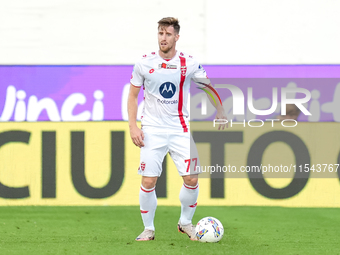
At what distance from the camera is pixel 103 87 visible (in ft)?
21.9

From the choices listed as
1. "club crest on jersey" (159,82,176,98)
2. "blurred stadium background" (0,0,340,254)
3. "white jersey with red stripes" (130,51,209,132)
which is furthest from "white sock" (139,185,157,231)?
"blurred stadium background" (0,0,340,254)

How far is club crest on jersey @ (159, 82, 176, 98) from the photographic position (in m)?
4.40

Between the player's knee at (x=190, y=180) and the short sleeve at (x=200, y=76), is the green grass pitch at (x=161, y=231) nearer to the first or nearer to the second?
the player's knee at (x=190, y=180)

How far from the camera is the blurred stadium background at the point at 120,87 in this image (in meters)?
6.60

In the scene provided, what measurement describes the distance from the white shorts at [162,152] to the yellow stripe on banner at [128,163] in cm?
219

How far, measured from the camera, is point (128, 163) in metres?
6.66

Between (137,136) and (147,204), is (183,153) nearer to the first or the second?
(137,136)

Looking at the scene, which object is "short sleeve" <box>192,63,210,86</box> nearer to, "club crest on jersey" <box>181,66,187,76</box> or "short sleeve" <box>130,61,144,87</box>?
"club crest on jersey" <box>181,66,187,76</box>

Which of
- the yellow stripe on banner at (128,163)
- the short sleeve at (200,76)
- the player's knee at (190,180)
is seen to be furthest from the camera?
the yellow stripe on banner at (128,163)

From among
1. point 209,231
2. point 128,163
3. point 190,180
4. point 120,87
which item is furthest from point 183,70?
point 128,163

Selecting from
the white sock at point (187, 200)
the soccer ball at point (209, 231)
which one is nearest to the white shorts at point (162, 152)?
the white sock at point (187, 200)
